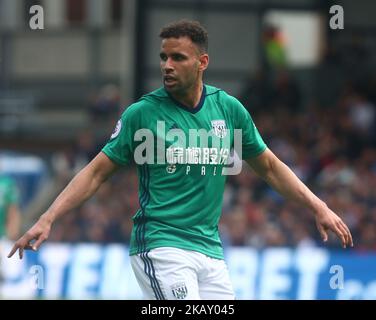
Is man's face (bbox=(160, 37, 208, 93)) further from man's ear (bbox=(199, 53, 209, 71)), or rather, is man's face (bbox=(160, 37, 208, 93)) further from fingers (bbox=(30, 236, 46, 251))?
fingers (bbox=(30, 236, 46, 251))

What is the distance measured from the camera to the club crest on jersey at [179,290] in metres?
7.45

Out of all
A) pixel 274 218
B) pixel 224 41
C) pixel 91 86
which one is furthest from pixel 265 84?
pixel 91 86

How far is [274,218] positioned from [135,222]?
10.4 meters

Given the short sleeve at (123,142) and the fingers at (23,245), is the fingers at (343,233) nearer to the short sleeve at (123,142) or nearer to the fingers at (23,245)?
the short sleeve at (123,142)

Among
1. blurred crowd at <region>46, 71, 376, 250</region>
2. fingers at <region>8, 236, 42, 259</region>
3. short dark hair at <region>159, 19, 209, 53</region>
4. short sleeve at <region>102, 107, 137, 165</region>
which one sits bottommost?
blurred crowd at <region>46, 71, 376, 250</region>

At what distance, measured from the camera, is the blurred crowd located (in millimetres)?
17672

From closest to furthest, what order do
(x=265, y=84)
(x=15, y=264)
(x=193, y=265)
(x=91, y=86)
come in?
(x=193, y=265), (x=15, y=264), (x=265, y=84), (x=91, y=86)

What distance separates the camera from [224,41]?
22.2 m

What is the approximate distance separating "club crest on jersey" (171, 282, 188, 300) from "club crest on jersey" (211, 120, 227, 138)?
0.98 m

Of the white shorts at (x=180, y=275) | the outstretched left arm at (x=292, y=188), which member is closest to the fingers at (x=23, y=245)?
the white shorts at (x=180, y=275)

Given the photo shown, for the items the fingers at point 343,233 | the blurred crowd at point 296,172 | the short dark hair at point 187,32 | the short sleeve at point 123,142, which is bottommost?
the blurred crowd at point 296,172

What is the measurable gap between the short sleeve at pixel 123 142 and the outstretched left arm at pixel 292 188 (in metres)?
0.91

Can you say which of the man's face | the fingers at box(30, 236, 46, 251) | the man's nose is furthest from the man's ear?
the fingers at box(30, 236, 46, 251)
